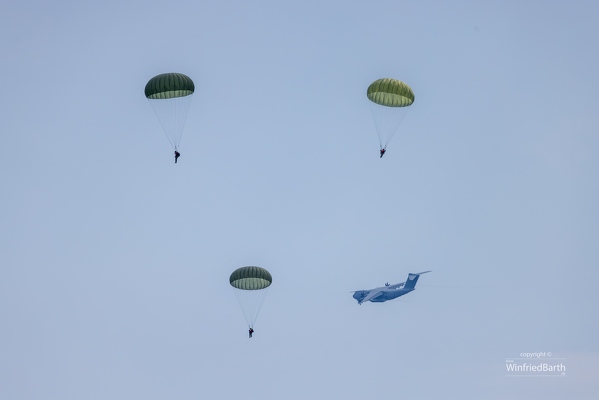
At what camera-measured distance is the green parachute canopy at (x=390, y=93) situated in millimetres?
88875

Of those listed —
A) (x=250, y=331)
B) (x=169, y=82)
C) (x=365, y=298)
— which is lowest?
(x=250, y=331)

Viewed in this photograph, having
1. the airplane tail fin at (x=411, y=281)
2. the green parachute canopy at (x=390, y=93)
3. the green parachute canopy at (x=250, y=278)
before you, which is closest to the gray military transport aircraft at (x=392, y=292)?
the airplane tail fin at (x=411, y=281)

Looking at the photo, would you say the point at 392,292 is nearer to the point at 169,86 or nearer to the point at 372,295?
the point at 372,295

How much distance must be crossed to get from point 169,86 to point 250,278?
59.6 feet

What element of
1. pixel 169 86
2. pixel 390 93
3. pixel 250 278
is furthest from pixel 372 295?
pixel 169 86

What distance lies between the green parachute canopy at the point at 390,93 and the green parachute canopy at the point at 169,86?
1575cm

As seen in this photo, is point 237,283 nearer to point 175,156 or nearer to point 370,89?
point 175,156

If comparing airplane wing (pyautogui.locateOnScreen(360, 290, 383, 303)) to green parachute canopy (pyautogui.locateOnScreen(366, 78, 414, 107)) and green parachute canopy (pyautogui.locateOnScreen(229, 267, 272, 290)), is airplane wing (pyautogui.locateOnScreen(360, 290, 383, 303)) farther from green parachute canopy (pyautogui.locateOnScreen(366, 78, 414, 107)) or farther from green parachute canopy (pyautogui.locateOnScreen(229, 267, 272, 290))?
green parachute canopy (pyautogui.locateOnScreen(366, 78, 414, 107))

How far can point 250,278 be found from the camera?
91.0 metres

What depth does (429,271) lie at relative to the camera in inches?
4136

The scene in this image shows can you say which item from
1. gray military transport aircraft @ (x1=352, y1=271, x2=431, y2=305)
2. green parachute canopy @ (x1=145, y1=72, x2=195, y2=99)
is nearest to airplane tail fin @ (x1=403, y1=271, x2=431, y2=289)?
gray military transport aircraft @ (x1=352, y1=271, x2=431, y2=305)

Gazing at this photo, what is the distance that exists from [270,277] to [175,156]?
13.9 metres

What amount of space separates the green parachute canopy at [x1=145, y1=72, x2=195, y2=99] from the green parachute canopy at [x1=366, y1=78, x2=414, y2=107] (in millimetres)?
15746

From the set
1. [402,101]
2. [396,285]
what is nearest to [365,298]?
[396,285]
